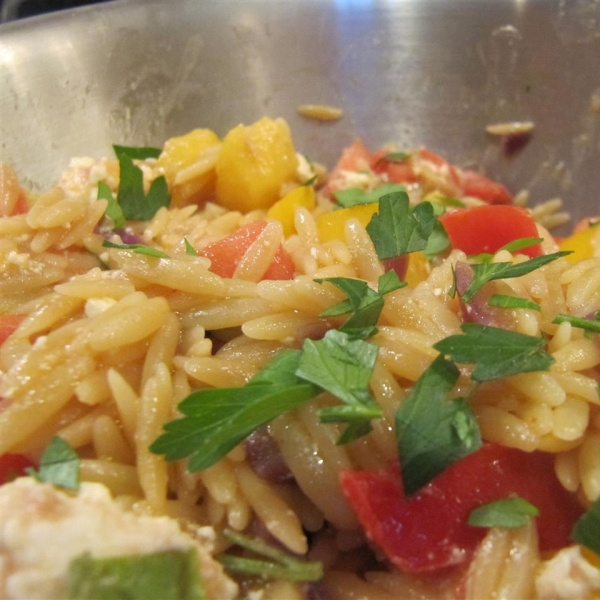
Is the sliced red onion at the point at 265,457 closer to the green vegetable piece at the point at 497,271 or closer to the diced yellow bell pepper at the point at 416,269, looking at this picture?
the green vegetable piece at the point at 497,271

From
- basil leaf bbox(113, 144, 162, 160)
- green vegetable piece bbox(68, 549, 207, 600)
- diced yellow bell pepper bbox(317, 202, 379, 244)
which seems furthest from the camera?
basil leaf bbox(113, 144, 162, 160)

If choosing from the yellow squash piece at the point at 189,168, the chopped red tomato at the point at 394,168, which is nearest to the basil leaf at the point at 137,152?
the yellow squash piece at the point at 189,168

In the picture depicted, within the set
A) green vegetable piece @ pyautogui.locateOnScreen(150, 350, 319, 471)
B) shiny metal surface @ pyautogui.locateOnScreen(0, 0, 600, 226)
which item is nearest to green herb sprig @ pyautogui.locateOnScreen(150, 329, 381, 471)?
green vegetable piece @ pyautogui.locateOnScreen(150, 350, 319, 471)

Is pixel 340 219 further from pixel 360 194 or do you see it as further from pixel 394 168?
pixel 394 168

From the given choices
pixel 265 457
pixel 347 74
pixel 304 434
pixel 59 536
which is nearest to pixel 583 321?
pixel 304 434

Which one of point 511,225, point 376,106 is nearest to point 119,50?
point 376,106

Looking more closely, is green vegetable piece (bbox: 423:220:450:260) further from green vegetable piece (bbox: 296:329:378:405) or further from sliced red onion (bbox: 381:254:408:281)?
green vegetable piece (bbox: 296:329:378:405)
